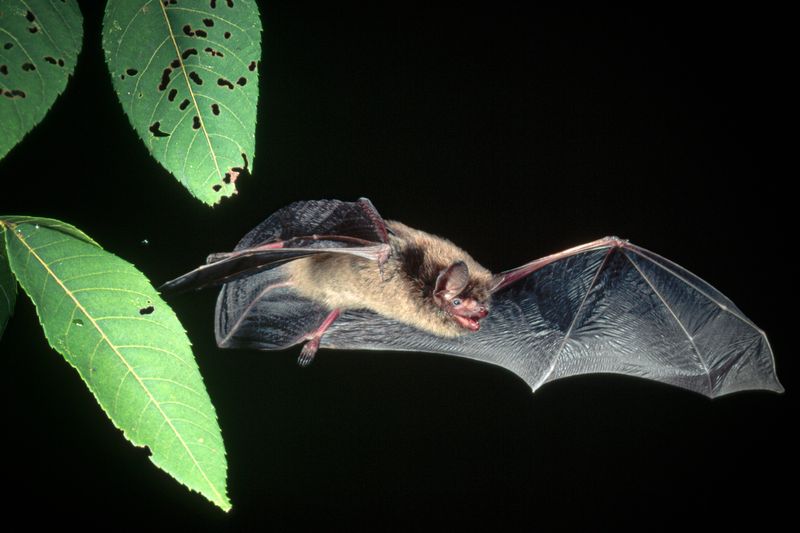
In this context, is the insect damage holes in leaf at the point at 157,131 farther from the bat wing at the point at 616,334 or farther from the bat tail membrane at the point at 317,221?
the bat wing at the point at 616,334

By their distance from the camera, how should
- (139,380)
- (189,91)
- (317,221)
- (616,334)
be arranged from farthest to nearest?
(616,334)
(317,221)
(189,91)
(139,380)

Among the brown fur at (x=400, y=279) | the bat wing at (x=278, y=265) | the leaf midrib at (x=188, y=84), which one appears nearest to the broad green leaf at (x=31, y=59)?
the leaf midrib at (x=188, y=84)

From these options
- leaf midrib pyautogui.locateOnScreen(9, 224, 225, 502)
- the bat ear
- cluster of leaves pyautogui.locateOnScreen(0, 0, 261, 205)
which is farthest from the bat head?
leaf midrib pyautogui.locateOnScreen(9, 224, 225, 502)

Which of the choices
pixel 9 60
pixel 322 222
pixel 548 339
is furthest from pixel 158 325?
pixel 548 339

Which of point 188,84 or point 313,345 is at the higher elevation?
point 188,84

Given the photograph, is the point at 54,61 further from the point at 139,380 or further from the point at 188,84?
the point at 139,380

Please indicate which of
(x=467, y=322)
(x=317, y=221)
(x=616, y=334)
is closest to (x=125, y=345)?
(x=317, y=221)
